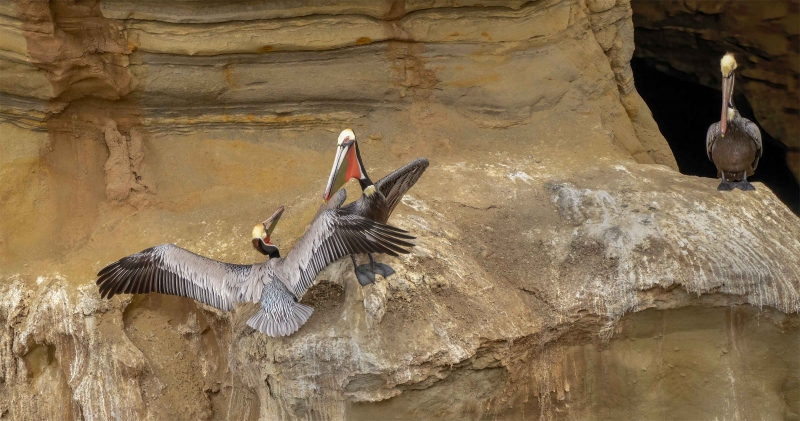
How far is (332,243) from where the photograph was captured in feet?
18.2

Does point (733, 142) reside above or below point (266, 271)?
above

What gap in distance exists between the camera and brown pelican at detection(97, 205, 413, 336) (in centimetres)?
550

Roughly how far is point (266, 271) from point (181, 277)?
0.61 meters

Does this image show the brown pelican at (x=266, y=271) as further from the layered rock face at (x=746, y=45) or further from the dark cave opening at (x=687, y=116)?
the dark cave opening at (x=687, y=116)

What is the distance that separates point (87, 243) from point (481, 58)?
11.1 ft

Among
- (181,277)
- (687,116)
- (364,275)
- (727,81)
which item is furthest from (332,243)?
(687,116)

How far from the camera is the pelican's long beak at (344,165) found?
5957 mm

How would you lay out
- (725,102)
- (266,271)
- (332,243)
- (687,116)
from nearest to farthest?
(332,243), (266,271), (725,102), (687,116)

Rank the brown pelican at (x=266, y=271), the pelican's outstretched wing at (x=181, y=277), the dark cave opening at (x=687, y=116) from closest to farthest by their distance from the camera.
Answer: the brown pelican at (x=266, y=271) → the pelican's outstretched wing at (x=181, y=277) → the dark cave opening at (x=687, y=116)

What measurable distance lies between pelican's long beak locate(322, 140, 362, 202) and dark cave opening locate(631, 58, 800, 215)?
24.5 feet

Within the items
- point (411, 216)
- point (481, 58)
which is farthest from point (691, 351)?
point (481, 58)

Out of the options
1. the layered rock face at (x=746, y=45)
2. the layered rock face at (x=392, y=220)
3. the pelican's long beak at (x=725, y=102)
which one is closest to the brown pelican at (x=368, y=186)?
the layered rock face at (x=392, y=220)

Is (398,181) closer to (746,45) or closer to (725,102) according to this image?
(725,102)

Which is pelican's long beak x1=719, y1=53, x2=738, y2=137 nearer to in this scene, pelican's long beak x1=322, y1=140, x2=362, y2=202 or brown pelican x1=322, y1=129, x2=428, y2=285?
brown pelican x1=322, y1=129, x2=428, y2=285
